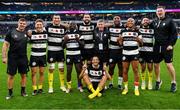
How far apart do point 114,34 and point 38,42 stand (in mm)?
2140

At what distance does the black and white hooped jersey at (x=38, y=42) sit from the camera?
9.53 meters

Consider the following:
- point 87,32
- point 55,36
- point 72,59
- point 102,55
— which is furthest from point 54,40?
point 102,55

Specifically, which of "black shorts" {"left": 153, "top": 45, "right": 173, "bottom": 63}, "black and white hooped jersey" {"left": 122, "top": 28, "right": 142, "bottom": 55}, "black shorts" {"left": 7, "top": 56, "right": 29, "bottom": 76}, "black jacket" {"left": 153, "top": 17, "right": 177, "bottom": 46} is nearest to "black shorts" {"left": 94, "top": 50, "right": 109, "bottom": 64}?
"black and white hooped jersey" {"left": 122, "top": 28, "right": 142, "bottom": 55}

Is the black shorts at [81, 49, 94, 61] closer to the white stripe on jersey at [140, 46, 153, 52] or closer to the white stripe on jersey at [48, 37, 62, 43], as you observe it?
the white stripe on jersey at [48, 37, 62, 43]

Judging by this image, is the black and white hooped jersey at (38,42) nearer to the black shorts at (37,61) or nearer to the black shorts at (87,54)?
the black shorts at (37,61)

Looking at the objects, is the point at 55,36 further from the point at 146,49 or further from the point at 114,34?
the point at 146,49

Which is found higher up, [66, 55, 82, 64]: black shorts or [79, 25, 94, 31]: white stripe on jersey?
[79, 25, 94, 31]: white stripe on jersey

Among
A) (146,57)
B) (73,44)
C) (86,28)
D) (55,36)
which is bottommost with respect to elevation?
(146,57)

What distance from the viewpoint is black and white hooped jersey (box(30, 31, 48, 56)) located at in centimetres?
953

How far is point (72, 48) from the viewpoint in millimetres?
9805

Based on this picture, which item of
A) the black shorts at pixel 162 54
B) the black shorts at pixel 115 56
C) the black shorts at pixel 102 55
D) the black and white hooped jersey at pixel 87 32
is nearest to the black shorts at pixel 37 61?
the black and white hooped jersey at pixel 87 32

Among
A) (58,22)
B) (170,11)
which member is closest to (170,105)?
(58,22)

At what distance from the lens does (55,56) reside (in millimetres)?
9836

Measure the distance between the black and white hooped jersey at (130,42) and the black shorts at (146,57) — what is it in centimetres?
73
